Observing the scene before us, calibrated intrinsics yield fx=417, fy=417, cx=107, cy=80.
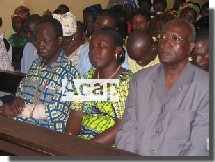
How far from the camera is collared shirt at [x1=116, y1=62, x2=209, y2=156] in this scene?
Result: 187 cm

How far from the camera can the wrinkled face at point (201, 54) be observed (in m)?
2.31

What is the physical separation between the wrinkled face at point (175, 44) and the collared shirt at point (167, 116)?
7 centimetres

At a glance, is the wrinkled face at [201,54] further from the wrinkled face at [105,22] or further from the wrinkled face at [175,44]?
the wrinkled face at [105,22]

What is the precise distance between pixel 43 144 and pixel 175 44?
772 millimetres

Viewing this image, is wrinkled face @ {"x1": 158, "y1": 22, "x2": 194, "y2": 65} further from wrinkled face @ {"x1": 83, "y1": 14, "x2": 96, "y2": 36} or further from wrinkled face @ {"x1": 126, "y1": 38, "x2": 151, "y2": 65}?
wrinkled face @ {"x1": 83, "y1": 14, "x2": 96, "y2": 36}

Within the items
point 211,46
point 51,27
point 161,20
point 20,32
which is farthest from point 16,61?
point 211,46

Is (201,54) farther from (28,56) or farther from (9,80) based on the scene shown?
(28,56)

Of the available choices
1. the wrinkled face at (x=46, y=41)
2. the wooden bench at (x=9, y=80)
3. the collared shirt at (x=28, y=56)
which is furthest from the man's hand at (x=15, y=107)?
the collared shirt at (x=28, y=56)

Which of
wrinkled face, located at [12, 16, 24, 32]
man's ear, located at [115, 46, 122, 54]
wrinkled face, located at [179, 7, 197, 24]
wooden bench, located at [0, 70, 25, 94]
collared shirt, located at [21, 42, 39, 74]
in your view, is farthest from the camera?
wrinkled face, located at [12, 16, 24, 32]

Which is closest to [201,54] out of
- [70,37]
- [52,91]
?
[52,91]

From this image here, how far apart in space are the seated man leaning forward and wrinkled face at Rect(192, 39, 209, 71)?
28.7 inches

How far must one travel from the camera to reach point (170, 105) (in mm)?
1917

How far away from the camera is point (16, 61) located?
4492mm

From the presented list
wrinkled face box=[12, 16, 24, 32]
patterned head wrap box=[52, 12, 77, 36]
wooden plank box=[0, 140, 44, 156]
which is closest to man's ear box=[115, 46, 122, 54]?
wooden plank box=[0, 140, 44, 156]
